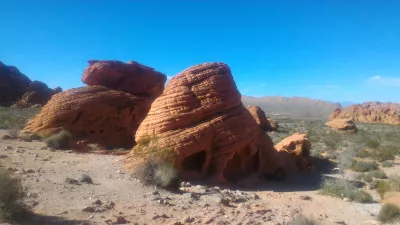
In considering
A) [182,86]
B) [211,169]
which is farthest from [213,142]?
[182,86]

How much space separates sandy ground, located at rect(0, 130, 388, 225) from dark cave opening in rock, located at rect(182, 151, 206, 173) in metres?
1.53

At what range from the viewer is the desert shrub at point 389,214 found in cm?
843

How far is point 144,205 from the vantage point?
27.7 ft

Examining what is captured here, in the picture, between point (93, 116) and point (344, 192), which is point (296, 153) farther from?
point (93, 116)

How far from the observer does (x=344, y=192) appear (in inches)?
460

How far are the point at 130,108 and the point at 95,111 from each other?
2.12 metres

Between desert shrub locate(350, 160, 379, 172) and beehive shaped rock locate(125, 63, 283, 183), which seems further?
desert shrub locate(350, 160, 379, 172)

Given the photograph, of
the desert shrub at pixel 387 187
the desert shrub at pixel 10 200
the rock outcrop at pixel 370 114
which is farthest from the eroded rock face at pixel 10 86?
the rock outcrop at pixel 370 114

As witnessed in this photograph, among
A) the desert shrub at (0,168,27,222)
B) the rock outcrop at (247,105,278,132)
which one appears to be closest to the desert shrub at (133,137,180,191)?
the desert shrub at (0,168,27,222)

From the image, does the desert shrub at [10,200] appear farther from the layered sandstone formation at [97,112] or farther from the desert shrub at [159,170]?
the layered sandstone formation at [97,112]

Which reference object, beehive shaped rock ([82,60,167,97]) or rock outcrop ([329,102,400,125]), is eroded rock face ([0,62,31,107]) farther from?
rock outcrop ([329,102,400,125])

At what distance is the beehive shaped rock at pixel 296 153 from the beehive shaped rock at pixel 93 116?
890 cm

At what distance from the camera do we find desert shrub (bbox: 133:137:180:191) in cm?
1014

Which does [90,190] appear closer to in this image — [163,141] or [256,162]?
[163,141]
